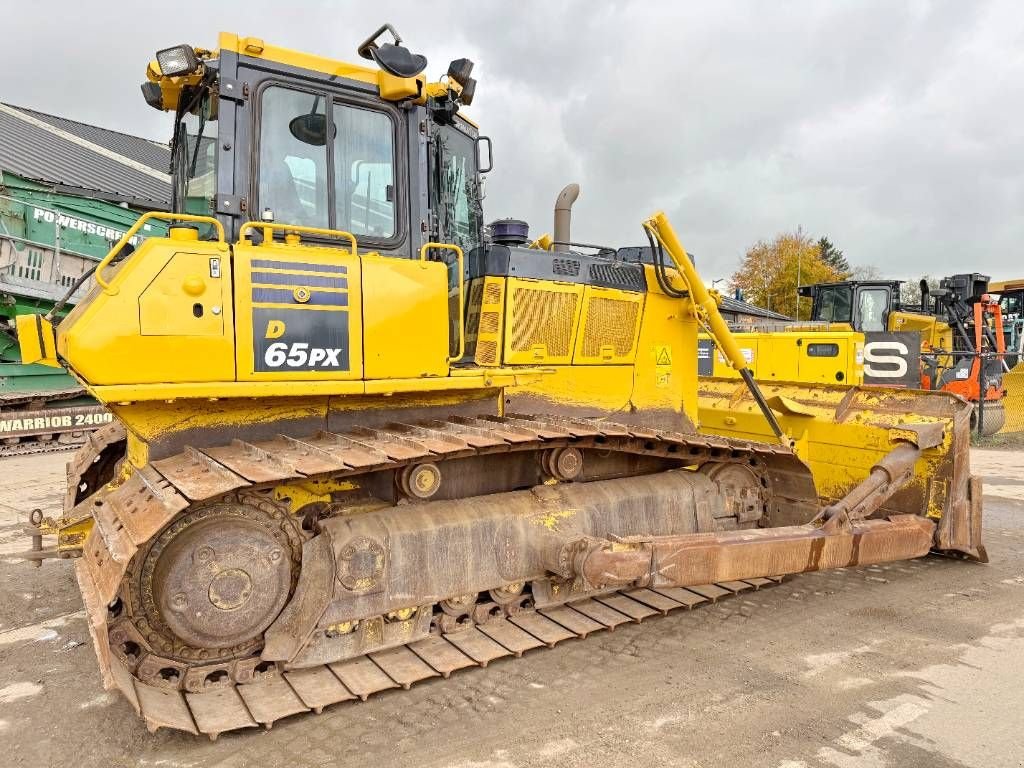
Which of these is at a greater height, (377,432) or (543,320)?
(543,320)

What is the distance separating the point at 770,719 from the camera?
337 centimetres

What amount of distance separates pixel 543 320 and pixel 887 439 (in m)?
2.80

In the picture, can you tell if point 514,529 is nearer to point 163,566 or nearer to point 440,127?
point 163,566

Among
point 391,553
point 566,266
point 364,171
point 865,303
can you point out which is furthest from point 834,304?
point 391,553

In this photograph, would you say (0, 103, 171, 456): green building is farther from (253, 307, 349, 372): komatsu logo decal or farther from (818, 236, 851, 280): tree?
(818, 236, 851, 280): tree

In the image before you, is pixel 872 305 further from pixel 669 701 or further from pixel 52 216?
pixel 52 216

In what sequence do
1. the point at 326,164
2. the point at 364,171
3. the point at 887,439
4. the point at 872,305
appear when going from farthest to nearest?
the point at 872,305, the point at 887,439, the point at 364,171, the point at 326,164

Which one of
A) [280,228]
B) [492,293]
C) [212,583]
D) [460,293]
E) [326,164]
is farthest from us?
[492,293]

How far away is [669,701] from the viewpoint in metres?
3.54

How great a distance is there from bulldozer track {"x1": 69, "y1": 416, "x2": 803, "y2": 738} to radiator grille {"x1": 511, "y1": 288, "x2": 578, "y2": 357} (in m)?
0.51

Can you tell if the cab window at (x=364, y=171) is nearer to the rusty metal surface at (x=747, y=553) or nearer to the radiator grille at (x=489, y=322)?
the radiator grille at (x=489, y=322)

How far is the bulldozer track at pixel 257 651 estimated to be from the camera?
308 centimetres

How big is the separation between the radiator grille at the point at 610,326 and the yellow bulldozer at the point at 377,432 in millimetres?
27

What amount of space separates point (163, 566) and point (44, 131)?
23.7 metres
